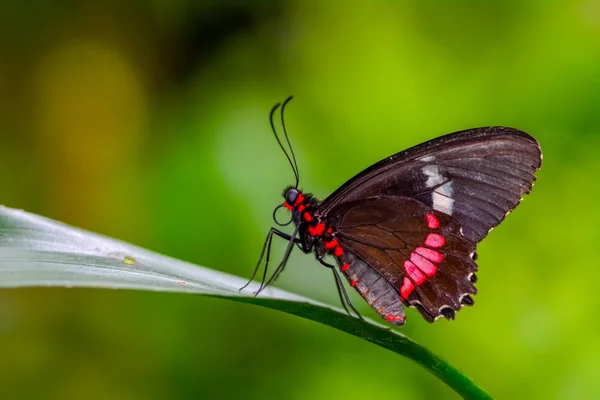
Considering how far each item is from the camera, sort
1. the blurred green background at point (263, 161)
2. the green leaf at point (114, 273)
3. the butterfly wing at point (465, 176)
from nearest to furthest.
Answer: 1. the green leaf at point (114, 273)
2. the butterfly wing at point (465, 176)
3. the blurred green background at point (263, 161)

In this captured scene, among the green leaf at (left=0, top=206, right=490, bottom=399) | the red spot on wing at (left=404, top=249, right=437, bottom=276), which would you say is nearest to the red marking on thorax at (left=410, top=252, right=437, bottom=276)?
the red spot on wing at (left=404, top=249, right=437, bottom=276)

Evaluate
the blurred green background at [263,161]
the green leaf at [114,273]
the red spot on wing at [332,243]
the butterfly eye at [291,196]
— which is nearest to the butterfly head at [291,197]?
the butterfly eye at [291,196]

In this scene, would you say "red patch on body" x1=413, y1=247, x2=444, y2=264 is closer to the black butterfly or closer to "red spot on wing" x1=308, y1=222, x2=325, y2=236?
the black butterfly

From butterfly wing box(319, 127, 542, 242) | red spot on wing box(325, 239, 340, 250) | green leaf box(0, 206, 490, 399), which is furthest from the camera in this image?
red spot on wing box(325, 239, 340, 250)

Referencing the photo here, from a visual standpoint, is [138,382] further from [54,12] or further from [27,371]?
[54,12]

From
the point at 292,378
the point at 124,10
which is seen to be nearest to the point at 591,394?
the point at 292,378

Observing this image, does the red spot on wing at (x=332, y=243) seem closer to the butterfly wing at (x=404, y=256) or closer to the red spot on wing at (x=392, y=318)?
the butterfly wing at (x=404, y=256)
